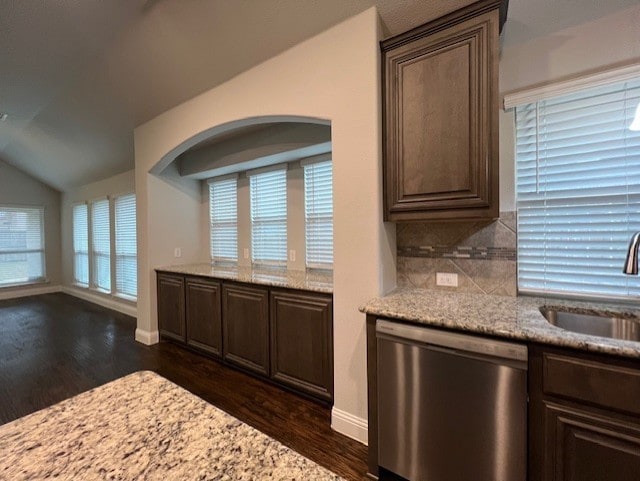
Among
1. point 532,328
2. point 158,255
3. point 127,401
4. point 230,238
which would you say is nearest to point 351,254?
point 532,328

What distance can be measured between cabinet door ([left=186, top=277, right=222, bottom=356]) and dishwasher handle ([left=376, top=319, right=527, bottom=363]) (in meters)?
2.13

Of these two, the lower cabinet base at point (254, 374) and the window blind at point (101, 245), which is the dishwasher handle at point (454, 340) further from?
the window blind at point (101, 245)

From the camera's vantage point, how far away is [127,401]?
32.6 inches

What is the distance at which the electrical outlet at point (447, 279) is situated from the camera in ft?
6.98

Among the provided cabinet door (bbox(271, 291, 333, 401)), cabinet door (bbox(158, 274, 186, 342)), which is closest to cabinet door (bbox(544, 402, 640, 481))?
cabinet door (bbox(271, 291, 333, 401))

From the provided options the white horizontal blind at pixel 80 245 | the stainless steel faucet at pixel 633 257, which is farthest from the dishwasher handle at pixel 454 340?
the white horizontal blind at pixel 80 245

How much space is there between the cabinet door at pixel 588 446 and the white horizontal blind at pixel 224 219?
3.71 meters

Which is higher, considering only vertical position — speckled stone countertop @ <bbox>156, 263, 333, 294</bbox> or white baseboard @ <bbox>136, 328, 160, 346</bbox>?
speckled stone countertop @ <bbox>156, 263, 333, 294</bbox>

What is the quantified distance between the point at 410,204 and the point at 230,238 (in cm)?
303

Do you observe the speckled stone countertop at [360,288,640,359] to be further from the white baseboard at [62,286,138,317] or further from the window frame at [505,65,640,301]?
the white baseboard at [62,286,138,317]

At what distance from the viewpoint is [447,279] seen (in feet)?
7.06

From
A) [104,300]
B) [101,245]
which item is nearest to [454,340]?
[104,300]

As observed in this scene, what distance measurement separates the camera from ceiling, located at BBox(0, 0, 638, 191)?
188 centimetres

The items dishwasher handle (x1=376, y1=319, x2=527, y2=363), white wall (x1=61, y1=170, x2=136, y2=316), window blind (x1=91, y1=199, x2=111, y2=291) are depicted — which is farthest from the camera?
window blind (x1=91, y1=199, x2=111, y2=291)
